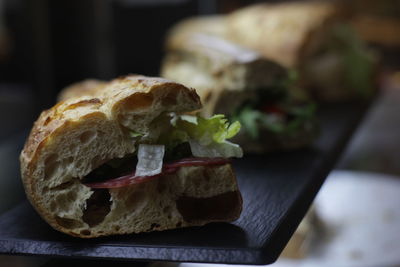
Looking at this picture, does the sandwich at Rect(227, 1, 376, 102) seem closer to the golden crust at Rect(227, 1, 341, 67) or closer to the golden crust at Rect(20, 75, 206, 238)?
the golden crust at Rect(227, 1, 341, 67)

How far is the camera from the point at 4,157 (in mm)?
3172

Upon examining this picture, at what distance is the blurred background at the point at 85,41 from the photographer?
605 centimetres

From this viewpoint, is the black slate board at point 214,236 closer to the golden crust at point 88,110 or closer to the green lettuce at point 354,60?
the golden crust at point 88,110

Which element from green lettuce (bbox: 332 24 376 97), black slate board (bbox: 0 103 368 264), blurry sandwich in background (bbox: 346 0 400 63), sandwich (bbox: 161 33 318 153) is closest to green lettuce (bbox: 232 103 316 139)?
sandwich (bbox: 161 33 318 153)

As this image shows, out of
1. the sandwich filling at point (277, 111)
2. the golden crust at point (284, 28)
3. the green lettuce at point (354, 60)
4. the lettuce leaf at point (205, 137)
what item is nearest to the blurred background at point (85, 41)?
the green lettuce at point (354, 60)

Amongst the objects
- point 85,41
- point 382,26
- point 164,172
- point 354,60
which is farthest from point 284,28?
point 164,172

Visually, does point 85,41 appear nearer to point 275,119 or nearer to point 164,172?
point 275,119

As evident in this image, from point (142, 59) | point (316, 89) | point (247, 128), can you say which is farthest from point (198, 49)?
point (142, 59)

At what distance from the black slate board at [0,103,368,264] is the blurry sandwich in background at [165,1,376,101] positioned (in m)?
1.90

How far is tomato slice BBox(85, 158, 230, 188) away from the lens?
1.94 m

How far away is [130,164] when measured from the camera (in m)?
2.03

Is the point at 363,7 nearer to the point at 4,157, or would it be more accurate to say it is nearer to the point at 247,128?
the point at 247,128

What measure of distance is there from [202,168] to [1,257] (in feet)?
2.24

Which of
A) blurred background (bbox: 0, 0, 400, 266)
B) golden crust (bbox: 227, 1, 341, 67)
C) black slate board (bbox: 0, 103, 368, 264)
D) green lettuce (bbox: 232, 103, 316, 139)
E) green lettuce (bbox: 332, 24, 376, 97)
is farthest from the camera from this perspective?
blurred background (bbox: 0, 0, 400, 266)
